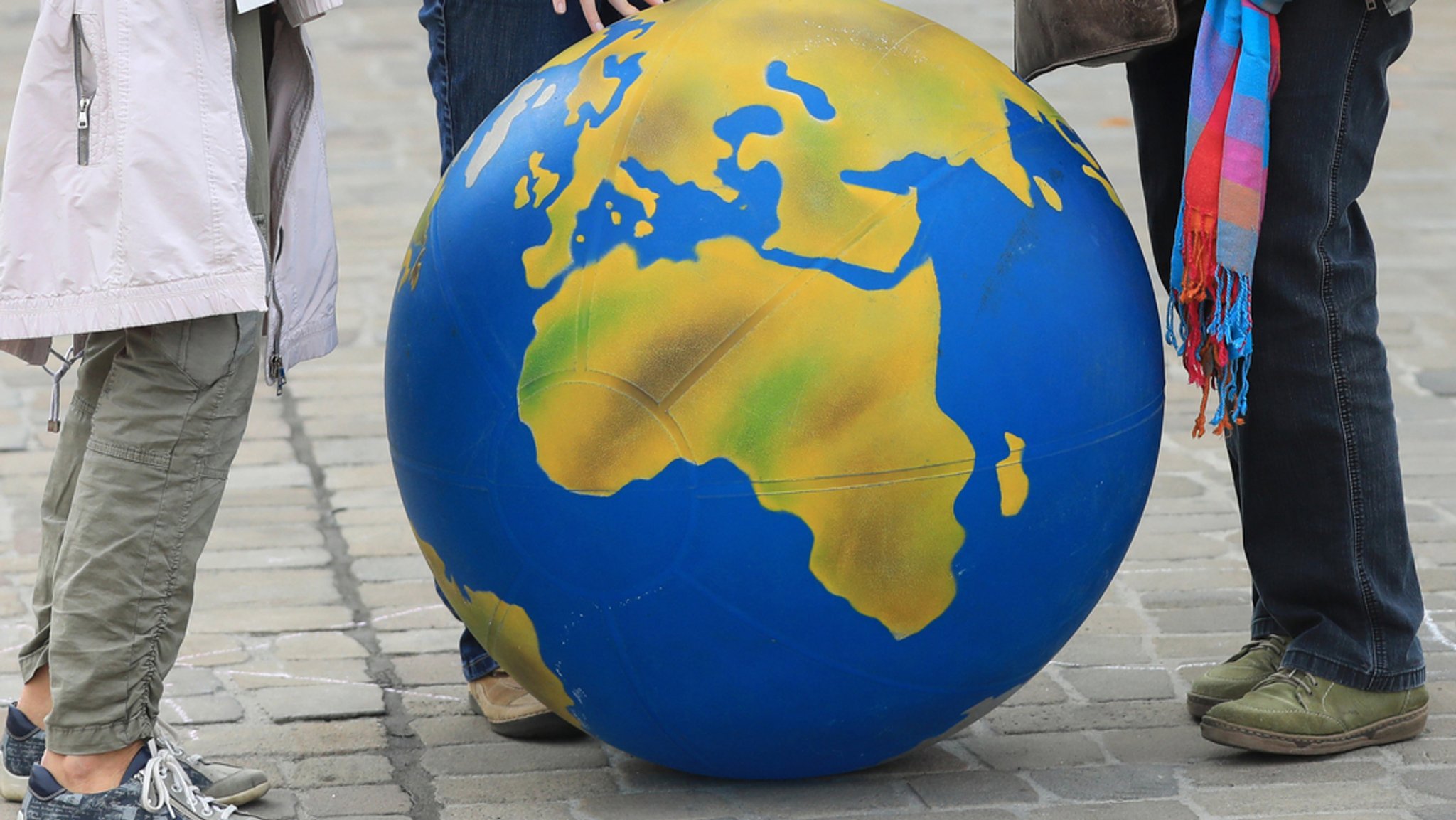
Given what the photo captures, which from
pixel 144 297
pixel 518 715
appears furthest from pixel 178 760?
pixel 144 297

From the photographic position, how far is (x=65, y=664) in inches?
113

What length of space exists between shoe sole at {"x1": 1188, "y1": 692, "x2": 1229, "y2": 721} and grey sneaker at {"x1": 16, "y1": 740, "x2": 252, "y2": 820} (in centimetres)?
183

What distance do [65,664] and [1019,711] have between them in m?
1.76

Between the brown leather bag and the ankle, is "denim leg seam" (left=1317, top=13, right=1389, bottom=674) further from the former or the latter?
the ankle

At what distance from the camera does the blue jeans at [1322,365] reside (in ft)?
10.3

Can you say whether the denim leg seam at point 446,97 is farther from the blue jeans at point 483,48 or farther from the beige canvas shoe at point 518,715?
the beige canvas shoe at point 518,715

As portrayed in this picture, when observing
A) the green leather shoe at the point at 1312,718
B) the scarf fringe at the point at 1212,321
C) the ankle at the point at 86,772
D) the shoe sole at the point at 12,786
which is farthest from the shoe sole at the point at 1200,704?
the shoe sole at the point at 12,786

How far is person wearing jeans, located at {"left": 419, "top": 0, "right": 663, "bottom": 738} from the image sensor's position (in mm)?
3533

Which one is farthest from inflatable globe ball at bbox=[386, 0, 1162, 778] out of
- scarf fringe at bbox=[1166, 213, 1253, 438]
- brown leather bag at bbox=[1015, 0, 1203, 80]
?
brown leather bag at bbox=[1015, 0, 1203, 80]

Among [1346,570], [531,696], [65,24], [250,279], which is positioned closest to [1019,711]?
[1346,570]

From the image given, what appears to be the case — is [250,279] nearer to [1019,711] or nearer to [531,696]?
[531,696]

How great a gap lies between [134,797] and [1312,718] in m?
2.05

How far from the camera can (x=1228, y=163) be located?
122 inches

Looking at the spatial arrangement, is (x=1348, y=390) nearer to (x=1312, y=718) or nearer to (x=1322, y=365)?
(x=1322, y=365)
